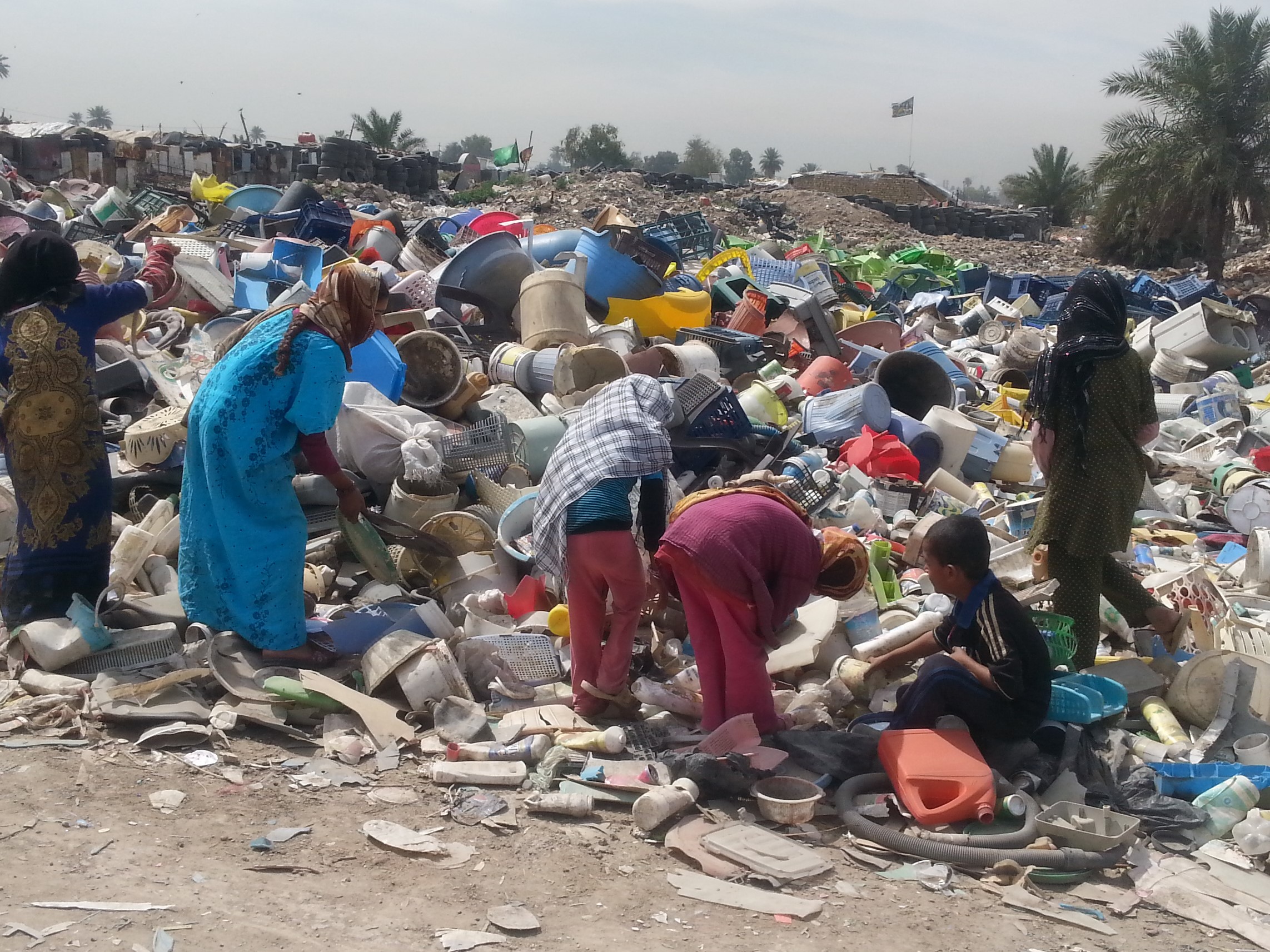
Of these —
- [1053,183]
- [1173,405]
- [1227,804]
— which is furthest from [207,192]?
[1053,183]

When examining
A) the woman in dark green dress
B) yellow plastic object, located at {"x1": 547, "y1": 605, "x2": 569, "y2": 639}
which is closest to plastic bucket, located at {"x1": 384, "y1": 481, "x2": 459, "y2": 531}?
yellow plastic object, located at {"x1": 547, "y1": 605, "x2": 569, "y2": 639}

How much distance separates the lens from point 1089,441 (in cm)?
413

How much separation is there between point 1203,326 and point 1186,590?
254 inches

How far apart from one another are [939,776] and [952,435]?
3.85 m

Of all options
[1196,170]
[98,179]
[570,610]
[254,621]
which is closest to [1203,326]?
[570,610]

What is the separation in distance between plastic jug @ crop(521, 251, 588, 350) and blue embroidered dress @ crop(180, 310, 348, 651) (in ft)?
9.68

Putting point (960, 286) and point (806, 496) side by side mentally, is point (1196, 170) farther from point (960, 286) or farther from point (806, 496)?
point (806, 496)

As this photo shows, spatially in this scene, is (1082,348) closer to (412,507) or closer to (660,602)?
(660,602)

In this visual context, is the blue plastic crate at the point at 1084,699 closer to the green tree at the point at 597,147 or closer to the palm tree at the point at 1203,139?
the palm tree at the point at 1203,139

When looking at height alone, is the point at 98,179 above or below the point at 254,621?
above

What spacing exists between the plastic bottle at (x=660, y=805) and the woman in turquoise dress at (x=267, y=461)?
154 cm

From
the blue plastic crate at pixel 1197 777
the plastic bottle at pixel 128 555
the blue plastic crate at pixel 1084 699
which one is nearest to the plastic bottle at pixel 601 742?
the blue plastic crate at pixel 1084 699

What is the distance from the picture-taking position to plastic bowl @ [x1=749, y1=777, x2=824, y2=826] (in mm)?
3244

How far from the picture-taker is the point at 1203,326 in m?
10.4
